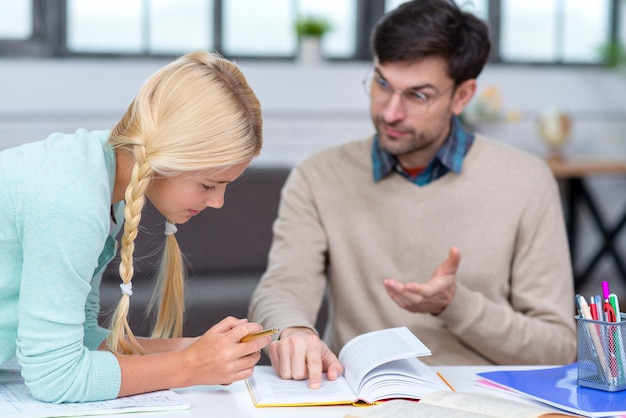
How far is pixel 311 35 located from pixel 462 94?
2167mm

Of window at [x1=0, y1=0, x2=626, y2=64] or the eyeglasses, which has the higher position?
window at [x1=0, y1=0, x2=626, y2=64]

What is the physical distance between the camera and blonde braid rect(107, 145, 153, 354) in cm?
122

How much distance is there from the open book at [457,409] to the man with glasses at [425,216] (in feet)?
1.82

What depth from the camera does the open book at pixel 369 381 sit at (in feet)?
4.20

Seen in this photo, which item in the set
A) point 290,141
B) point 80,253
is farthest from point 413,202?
point 290,141

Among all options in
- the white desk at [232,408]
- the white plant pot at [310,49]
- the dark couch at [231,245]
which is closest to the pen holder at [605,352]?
the white desk at [232,408]

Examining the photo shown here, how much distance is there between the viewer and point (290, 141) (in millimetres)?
4047

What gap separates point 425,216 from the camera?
1912mm

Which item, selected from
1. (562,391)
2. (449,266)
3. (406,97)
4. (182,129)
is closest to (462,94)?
(406,97)

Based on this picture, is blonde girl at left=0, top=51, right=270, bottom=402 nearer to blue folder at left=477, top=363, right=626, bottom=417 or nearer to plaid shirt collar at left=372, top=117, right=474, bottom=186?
blue folder at left=477, top=363, right=626, bottom=417

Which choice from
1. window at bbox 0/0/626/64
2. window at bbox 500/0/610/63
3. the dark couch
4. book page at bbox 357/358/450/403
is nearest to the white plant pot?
window at bbox 0/0/626/64

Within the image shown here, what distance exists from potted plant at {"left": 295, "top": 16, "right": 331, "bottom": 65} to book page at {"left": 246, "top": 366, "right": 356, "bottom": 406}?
9.28 ft

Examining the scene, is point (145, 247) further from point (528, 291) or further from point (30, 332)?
point (30, 332)

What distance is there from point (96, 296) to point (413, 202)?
2.52 ft
